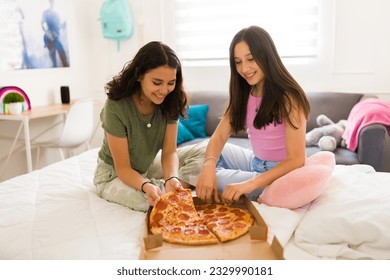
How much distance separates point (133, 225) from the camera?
4.30 feet

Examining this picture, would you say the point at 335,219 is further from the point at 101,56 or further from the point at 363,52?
the point at 101,56

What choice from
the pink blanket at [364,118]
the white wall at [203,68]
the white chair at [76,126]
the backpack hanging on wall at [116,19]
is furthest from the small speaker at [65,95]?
the pink blanket at [364,118]

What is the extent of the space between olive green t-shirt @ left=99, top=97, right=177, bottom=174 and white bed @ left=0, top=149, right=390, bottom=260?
0.78ft

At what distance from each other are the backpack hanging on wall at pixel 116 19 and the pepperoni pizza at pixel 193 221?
2645mm

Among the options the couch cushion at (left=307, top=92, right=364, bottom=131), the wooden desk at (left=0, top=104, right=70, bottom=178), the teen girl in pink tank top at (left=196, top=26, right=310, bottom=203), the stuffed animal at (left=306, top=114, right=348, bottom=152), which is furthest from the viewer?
the couch cushion at (left=307, top=92, right=364, bottom=131)

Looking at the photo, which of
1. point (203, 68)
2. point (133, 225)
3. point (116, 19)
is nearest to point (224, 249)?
point (133, 225)

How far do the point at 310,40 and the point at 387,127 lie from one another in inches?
45.4

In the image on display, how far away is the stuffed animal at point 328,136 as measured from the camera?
99.7 inches

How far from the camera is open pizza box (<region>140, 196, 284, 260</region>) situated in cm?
105

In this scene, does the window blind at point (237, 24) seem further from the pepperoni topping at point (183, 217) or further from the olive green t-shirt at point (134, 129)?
the pepperoni topping at point (183, 217)

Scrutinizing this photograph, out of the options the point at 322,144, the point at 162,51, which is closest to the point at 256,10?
the point at 322,144

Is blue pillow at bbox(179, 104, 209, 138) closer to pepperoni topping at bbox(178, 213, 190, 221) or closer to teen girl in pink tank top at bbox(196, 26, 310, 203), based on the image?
teen girl in pink tank top at bbox(196, 26, 310, 203)

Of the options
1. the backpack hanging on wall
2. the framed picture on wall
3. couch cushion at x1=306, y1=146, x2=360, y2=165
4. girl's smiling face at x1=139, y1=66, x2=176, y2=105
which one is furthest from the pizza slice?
the backpack hanging on wall

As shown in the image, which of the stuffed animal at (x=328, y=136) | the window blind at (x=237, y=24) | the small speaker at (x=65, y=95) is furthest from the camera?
the small speaker at (x=65, y=95)
